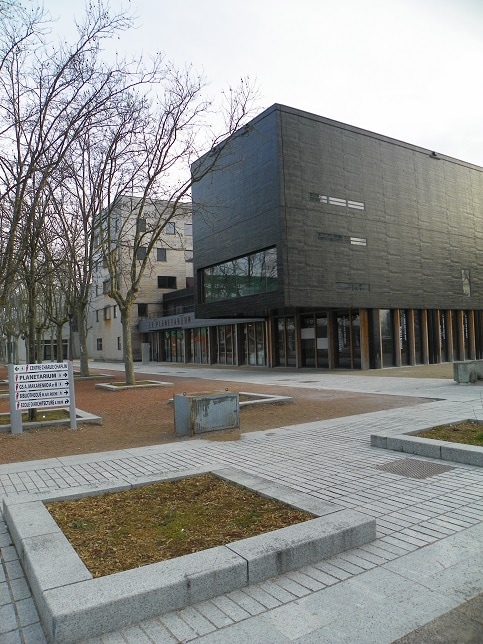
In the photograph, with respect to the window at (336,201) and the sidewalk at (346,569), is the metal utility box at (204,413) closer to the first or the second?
the sidewalk at (346,569)

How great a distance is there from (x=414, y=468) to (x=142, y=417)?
7514mm

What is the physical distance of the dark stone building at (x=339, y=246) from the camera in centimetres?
2647

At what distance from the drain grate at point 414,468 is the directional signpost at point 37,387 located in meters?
6.50

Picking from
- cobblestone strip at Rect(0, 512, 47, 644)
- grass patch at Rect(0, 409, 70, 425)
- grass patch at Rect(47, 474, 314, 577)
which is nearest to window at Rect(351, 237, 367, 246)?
grass patch at Rect(0, 409, 70, 425)

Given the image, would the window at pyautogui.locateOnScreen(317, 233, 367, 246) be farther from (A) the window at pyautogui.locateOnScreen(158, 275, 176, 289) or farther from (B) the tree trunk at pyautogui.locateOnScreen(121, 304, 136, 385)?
(A) the window at pyautogui.locateOnScreen(158, 275, 176, 289)

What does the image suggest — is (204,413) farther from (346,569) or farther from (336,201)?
(336,201)

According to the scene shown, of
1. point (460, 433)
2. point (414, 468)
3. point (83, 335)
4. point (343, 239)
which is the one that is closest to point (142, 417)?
point (460, 433)

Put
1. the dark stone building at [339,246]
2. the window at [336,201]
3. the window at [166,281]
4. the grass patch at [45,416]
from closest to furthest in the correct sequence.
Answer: the grass patch at [45,416] < the dark stone building at [339,246] < the window at [336,201] < the window at [166,281]

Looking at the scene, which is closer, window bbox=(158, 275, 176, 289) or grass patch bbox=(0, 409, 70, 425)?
grass patch bbox=(0, 409, 70, 425)

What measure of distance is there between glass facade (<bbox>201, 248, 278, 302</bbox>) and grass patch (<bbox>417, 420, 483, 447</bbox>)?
1739 cm

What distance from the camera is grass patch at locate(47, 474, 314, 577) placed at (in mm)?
3900

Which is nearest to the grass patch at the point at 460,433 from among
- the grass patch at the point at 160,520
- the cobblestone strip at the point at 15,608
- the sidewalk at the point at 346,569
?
the sidewalk at the point at 346,569

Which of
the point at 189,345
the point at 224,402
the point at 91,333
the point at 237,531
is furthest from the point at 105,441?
the point at 91,333

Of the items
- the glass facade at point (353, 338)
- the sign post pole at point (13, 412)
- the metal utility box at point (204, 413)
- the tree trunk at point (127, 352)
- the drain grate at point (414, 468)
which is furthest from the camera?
the glass facade at point (353, 338)
